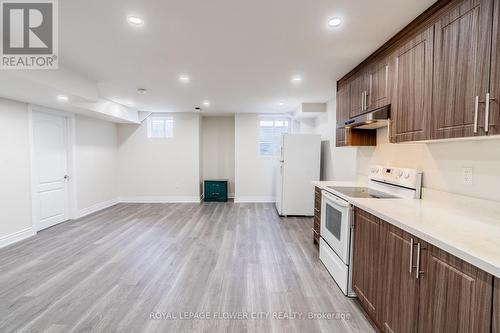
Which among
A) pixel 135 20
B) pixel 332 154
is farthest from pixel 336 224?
pixel 135 20

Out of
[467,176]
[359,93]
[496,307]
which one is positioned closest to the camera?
[496,307]

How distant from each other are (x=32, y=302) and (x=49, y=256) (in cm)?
116

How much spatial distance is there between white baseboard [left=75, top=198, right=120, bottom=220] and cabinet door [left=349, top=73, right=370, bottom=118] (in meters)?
5.57

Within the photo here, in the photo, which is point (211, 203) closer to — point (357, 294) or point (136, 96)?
point (136, 96)

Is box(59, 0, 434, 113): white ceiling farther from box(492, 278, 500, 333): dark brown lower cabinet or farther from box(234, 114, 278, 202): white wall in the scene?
box(234, 114, 278, 202): white wall

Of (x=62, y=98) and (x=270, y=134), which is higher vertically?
(x=62, y=98)

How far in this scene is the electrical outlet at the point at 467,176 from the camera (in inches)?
65.8

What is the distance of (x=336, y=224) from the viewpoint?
2.47m

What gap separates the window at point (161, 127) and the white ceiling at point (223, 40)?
2608mm

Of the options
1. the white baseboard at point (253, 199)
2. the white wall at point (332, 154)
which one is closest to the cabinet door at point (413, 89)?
the white wall at point (332, 154)

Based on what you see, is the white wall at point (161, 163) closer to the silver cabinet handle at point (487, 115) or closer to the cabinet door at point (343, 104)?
the cabinet door at point (343, 104)

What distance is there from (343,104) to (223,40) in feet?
6.27

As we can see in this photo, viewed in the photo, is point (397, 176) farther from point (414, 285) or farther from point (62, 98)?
point (62, 98)

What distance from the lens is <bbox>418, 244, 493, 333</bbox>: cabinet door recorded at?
0.95m
